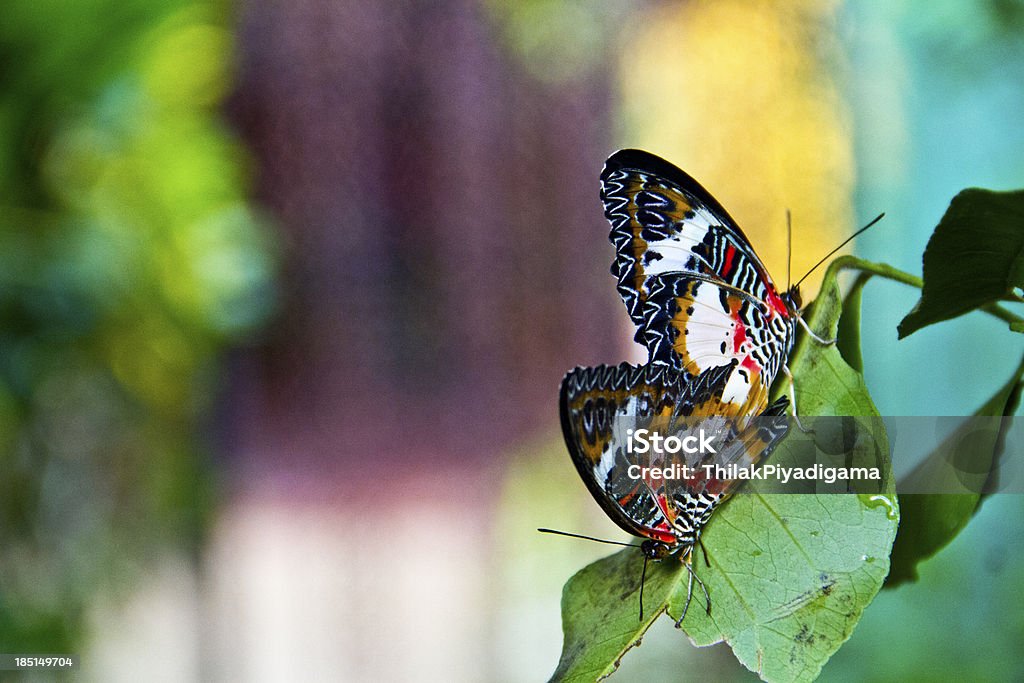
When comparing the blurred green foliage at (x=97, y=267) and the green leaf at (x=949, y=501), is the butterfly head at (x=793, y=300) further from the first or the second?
the blurred green foliage at (x=97, y=267)

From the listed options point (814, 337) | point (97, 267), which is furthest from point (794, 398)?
point (97, 267)

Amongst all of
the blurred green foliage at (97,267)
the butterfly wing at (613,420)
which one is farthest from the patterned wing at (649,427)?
the blurred green foliage at (97,267)

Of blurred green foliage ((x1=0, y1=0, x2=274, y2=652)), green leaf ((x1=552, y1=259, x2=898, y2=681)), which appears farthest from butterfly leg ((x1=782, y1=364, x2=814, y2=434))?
blurred green foliage ((x1=0, y1=0, x2=274, y2=652))

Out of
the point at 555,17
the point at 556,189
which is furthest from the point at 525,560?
the point at 555,17

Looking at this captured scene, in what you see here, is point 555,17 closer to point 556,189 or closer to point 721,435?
point 556,189

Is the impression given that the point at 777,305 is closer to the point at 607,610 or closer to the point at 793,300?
the point at 793,300

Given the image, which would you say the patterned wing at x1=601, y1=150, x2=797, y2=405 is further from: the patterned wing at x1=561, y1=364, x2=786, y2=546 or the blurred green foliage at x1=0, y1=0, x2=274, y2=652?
the blurred green foliage at x1=0, y1=0, x2=274, y2=652
